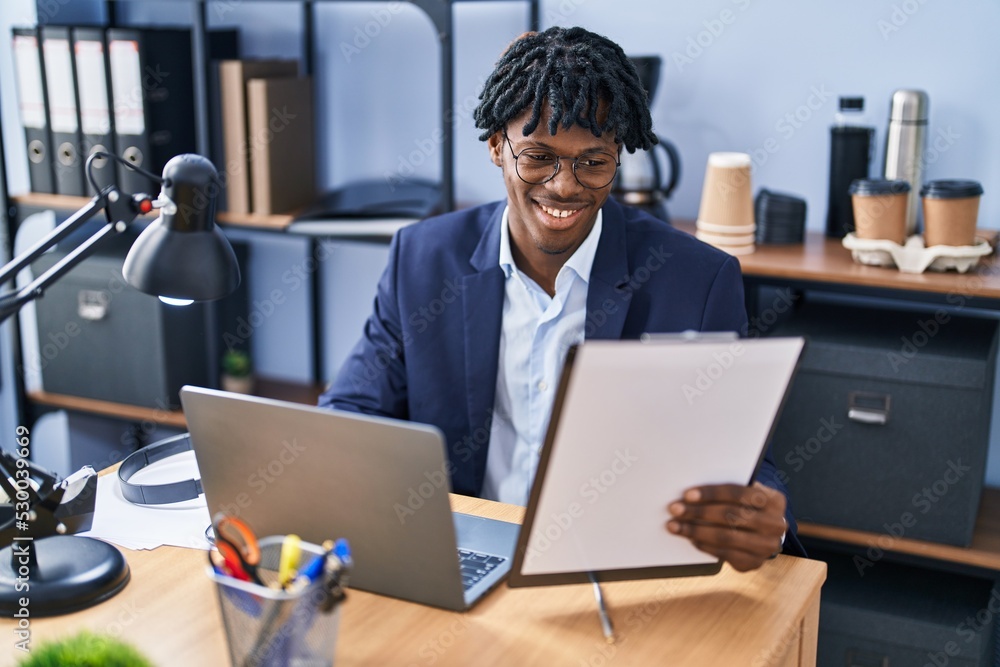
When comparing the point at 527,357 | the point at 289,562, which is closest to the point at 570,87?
the point at 527,357

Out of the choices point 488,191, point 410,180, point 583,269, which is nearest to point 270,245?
point 410,180

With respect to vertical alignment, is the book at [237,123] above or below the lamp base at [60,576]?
above

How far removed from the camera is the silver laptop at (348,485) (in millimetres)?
1039

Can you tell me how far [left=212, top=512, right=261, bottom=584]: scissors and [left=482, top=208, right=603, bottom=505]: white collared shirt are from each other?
0.69 metres

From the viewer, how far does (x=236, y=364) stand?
2.72 m

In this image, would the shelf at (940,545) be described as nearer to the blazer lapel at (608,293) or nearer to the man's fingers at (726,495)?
the blazer lapel at (608,293)

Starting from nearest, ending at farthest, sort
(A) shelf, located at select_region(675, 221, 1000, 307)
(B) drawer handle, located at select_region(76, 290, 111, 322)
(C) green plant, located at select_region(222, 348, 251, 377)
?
1. (A) shelf, located at select_region(675, 221, 1000, 307)
2. (B) drawer handle, located at select_region(76, 290, 111, 322)
3. (C) green plant, located at select_region(222, 348, 251, 377)

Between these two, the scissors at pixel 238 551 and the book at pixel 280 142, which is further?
the book at pixel 280 142

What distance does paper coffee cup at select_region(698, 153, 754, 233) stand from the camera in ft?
6.73

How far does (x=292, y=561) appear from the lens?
3.12 ft
